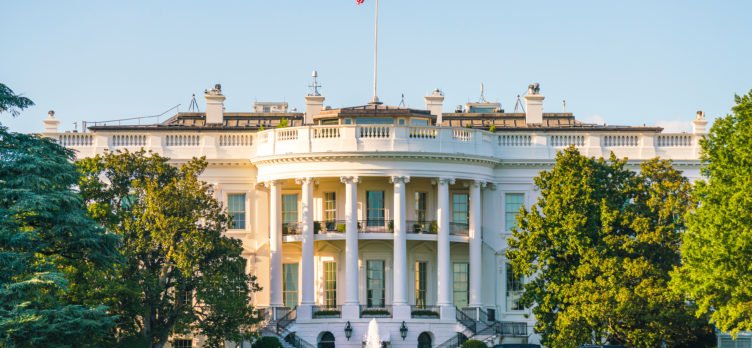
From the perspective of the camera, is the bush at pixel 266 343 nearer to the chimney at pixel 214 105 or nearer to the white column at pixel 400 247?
the white column at pixel 400 247

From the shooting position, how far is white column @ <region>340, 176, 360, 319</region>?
236ft

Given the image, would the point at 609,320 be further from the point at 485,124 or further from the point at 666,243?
the point at 485,124

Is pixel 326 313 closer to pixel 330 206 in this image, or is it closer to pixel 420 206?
pixel 330 206

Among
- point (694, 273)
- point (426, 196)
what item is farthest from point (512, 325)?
point (694, 273)

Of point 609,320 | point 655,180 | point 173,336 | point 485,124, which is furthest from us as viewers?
point 485,124

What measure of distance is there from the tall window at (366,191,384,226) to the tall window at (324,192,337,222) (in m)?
1.58

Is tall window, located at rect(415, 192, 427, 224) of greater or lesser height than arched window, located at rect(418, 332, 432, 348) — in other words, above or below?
above

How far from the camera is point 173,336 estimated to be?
72.4 meters

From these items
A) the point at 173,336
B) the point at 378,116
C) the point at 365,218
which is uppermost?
the point at 378,116

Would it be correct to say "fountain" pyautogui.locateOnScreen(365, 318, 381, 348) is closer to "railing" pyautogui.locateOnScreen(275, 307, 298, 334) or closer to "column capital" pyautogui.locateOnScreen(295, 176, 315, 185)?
"railing" pyautogui.locateOnScreen(275, 307, 298, 334)

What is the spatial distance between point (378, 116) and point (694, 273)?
74.6 ft

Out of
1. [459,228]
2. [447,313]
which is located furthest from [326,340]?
[459,228]

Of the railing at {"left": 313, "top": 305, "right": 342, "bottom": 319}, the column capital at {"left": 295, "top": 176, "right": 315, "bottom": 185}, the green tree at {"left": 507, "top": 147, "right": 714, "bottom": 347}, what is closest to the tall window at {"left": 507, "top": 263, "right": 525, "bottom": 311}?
the railing at {"left": 313, "top": 305, "right": 342, "bottom": 319}

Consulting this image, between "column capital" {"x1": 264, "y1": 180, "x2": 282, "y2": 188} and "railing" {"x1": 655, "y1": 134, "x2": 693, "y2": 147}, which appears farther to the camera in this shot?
"railing" {"x1": 655, "y1": 134, "x2": 693, "y2": 147}
